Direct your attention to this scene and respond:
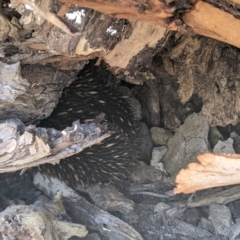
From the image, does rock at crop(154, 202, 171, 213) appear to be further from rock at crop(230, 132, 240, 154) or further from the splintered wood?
the splintered wood

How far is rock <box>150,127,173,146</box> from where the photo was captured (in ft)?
8.62

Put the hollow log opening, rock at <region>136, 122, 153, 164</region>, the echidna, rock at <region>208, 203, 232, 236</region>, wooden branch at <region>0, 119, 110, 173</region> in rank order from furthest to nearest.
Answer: rock at <region>136, 122, 153, 164</region>, the echidna, rock at <region>208, 203, 232, 236</region>, wooden branch at <region>0, 119, 110, 173</region>, the hollow log opening

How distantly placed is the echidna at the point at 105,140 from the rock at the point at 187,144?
24cm

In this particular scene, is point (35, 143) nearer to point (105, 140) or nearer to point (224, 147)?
point (105, 140)

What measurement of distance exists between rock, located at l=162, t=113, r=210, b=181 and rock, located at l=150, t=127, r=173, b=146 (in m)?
0.04

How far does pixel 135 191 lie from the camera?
8.52 feet

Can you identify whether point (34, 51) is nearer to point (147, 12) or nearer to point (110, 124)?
point (147, 12)

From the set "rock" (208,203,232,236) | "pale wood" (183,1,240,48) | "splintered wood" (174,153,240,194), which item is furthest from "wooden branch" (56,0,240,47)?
"rock" (208,203,232,236)

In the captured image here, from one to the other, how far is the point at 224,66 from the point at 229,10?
66cm

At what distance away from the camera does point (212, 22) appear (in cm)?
142

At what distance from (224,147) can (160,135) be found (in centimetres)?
43

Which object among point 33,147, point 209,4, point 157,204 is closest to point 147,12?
point 209,4

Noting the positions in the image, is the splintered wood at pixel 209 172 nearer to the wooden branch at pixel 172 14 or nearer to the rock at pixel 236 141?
the wooden branch at pixel 172 14

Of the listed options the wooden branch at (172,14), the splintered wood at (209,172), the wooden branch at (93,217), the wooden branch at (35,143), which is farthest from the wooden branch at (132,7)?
the wooden branch at (93,217)
